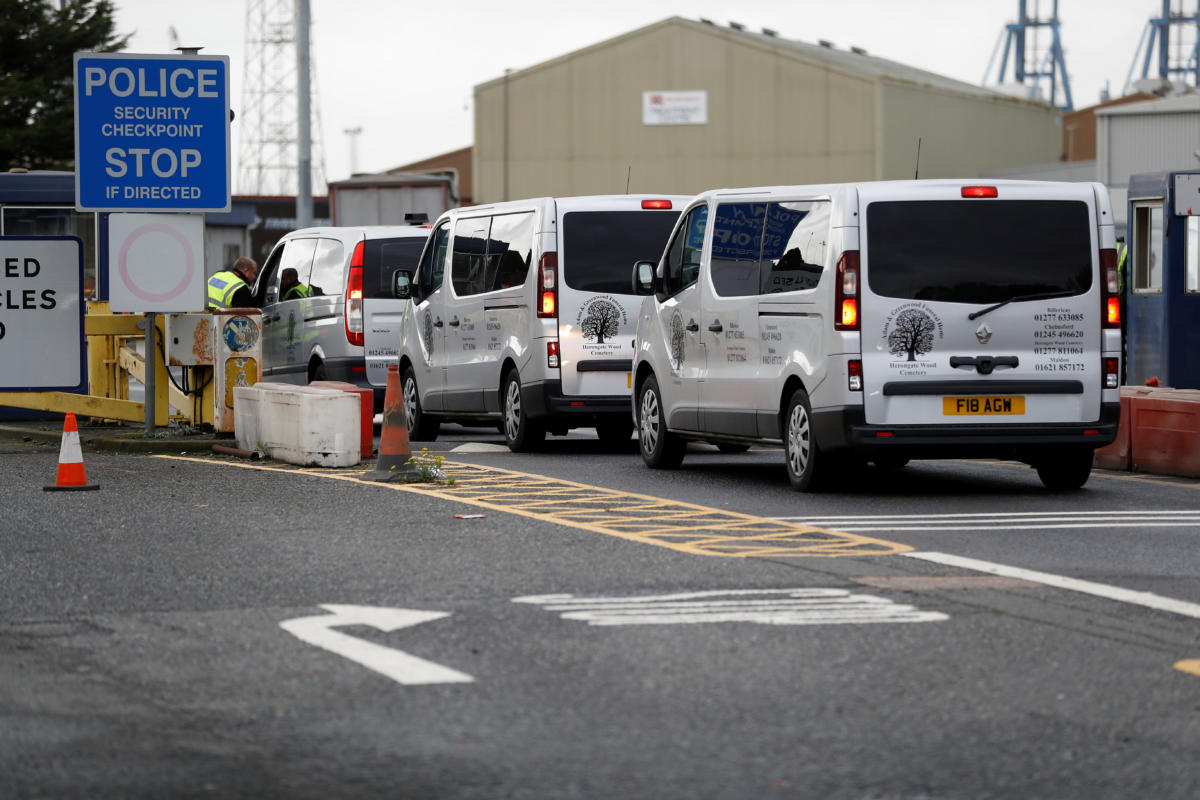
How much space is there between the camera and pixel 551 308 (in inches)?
613

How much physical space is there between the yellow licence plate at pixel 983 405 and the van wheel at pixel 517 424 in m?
4.61

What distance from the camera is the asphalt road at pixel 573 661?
16.7ft

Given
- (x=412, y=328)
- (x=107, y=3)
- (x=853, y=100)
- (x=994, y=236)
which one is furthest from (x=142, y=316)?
(x=853, y=100)

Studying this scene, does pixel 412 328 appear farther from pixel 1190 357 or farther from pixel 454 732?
pixel 454 732

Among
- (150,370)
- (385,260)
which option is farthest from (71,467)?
(385,260)

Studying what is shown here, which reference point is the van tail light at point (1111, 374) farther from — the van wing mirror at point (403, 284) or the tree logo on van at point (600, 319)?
the van wing mirror at point (403, 284)

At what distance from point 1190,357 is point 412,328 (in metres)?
7.43

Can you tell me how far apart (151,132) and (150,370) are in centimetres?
195

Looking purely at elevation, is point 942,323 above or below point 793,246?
below

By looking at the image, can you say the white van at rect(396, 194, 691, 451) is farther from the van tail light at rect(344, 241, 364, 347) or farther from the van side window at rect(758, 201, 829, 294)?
the van side window at rect(758, 201, 829, 294)

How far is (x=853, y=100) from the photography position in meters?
69.0

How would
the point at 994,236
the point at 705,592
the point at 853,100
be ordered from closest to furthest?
the point at 705,592 < the point at 994,236 < the point at 853,100

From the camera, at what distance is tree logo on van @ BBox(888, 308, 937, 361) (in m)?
12.0

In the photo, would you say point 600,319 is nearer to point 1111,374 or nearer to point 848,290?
point 848,290
